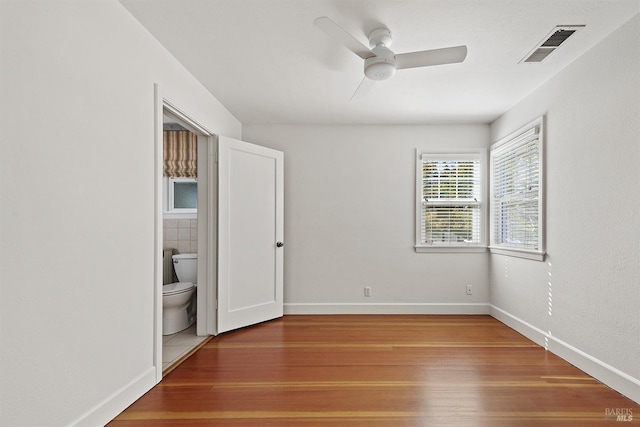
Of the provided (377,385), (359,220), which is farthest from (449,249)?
(377,385)

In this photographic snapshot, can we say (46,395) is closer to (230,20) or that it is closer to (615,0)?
(230,20)

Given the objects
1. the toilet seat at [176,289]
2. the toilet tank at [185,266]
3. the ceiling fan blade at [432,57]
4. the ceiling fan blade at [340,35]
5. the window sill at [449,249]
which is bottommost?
the toilet seat at [176,289]

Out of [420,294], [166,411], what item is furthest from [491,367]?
[166,411]

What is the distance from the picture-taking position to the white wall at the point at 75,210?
4.59 feet

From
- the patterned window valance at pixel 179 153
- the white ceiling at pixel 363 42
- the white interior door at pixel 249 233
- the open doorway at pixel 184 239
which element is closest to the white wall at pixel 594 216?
the white ceiling at pixel 363 42

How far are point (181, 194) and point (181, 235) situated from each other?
23.6 inches

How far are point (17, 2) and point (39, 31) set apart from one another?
119 mm

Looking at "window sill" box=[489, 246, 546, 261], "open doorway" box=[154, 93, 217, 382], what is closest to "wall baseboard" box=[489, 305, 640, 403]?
"window sill" box=[489, 246, 546, 261]

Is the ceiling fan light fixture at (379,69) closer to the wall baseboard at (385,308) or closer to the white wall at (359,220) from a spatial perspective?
the white wall at (359,220)

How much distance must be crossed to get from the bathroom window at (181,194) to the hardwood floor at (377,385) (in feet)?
6.70

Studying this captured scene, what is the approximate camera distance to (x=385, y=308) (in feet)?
14.1

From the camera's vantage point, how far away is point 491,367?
2682 millimetres

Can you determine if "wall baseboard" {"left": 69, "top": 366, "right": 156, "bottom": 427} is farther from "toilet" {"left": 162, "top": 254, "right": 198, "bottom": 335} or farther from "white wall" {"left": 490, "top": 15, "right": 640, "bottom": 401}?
"white wall" {"left": 490, "top": 15, "right": 640, "bottom": 401}

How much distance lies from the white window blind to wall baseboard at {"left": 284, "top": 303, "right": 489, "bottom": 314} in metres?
0.80
